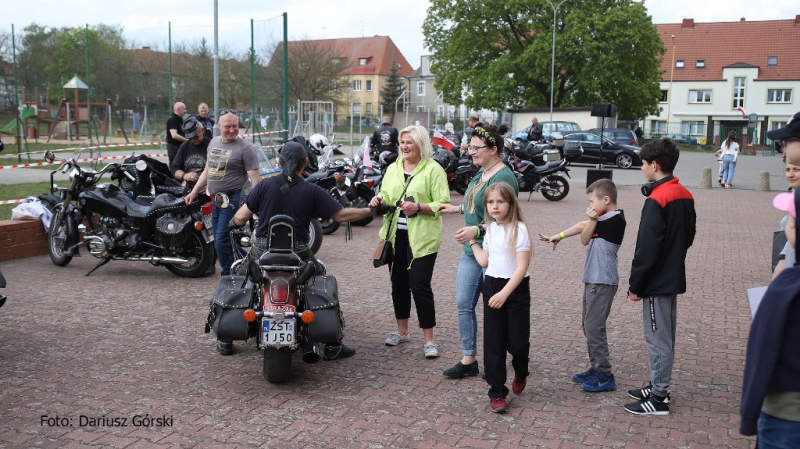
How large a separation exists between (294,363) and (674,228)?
287 centimetres

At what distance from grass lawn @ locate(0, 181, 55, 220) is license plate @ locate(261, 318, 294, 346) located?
8.29 metres

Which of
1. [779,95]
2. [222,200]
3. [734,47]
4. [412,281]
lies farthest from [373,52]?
[412,281]

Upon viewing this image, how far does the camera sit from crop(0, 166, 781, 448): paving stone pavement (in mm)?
4441

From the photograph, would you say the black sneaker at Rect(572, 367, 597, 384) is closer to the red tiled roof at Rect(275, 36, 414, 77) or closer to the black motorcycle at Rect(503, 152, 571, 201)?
the black motorcycle at Rect(503, 152, 571, 201)

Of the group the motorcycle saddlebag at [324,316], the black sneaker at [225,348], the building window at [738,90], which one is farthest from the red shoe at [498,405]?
the building window at [738,90]

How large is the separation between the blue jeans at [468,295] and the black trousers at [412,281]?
15.0 inches

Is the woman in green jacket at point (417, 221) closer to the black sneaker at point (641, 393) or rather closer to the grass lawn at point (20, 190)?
the black sneaker at point (641, 393)

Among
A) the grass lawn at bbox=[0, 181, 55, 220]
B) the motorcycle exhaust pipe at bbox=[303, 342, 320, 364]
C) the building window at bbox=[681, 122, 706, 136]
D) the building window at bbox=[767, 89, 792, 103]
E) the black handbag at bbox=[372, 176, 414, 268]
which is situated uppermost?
the building window at bbox=[767, 89, 792, 103]

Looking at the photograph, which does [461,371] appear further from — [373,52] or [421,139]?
[373,52]

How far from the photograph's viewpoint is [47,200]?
9898 mm

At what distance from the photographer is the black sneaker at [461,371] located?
5.44 m

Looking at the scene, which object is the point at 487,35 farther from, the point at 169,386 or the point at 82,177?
the point at 169,386

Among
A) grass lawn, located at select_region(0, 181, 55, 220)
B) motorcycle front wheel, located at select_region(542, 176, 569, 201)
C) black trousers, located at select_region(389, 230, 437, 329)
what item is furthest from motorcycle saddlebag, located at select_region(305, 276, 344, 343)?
motorcycle front wheel, located at select_region(542, 176, 569, 201)

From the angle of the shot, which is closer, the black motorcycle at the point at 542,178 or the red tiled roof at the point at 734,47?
the black motorcycle at the point at 542,178
